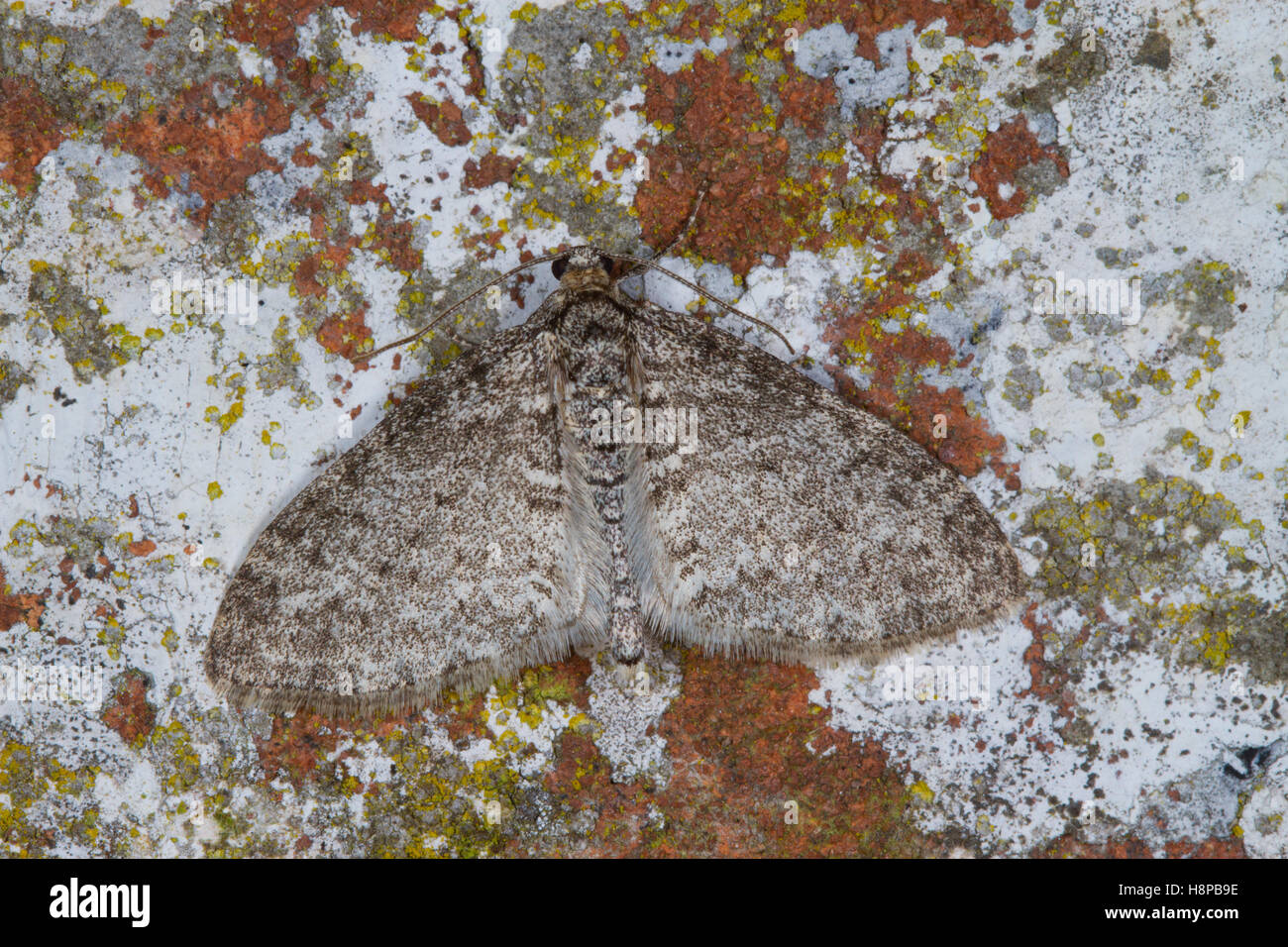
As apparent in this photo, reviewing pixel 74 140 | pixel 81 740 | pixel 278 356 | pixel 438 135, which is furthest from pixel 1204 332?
pixel 81 740

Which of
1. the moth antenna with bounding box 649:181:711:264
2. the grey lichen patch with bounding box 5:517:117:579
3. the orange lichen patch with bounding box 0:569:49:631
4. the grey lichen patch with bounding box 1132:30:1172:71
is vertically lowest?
the orange lichen patch with bounding box 0:569:49:631

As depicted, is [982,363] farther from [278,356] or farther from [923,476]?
[278,356]

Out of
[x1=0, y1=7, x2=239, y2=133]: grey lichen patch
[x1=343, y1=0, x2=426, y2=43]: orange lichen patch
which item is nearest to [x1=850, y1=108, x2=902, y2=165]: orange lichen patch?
[x1=343, y1=0, x2=426, y2=43]: orange lichen patch

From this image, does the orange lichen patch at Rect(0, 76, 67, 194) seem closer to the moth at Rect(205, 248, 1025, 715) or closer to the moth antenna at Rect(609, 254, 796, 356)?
the moth at Rect(205, 248, 1025, 715)

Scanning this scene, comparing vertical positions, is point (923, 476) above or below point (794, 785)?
above

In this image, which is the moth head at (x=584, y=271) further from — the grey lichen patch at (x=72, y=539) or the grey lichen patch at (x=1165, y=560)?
the grey lichen patch at (x=72, y=539)
